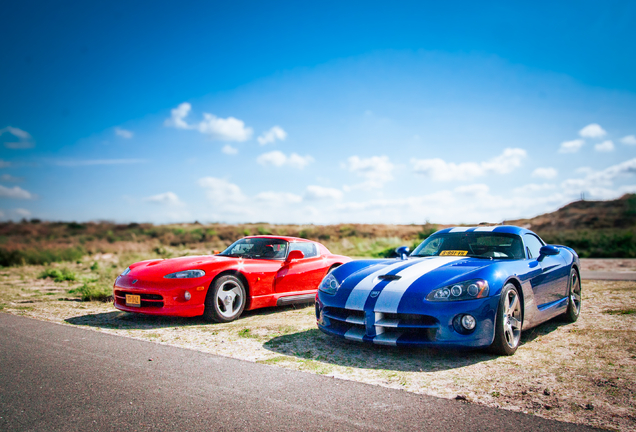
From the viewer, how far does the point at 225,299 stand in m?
6.57

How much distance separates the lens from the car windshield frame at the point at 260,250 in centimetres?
752

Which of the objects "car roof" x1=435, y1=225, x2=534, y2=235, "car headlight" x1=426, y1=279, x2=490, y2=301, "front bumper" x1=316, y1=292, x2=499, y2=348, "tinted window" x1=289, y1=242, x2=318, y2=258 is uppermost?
"car roof" x1=435, y1=225, x2=534, y2=235

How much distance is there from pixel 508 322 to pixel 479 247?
1.30 m

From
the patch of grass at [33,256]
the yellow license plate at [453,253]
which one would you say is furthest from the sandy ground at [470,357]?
the patch of grass at [33,256]

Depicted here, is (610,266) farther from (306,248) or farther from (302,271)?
(302,271)

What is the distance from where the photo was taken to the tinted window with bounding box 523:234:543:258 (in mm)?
5639

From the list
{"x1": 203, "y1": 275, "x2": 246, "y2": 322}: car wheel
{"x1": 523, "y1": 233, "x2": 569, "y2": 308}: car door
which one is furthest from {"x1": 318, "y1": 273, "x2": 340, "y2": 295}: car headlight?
{"x1": 523, "y1": 233, "x2": 569, "y2": 308}: car door

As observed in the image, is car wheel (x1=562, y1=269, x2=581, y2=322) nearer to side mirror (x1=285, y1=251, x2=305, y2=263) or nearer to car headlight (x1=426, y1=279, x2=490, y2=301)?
car headlight (x1=426, y1=279, x2=490, y2=301)

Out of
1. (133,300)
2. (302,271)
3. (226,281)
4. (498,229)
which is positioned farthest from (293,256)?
(498,229)

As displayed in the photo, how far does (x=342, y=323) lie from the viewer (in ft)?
15.9

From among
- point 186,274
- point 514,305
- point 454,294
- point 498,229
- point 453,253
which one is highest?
point 498,229

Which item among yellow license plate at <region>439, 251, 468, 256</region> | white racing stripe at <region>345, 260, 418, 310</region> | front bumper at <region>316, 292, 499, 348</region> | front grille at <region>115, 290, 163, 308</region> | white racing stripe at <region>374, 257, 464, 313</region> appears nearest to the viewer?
front bumper at <region>316, 292, 499, 348</region>

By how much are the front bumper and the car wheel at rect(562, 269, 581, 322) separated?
2.59 m

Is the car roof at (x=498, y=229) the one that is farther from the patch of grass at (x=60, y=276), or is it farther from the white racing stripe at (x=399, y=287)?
the patch of grass at (x=60, y=276)
